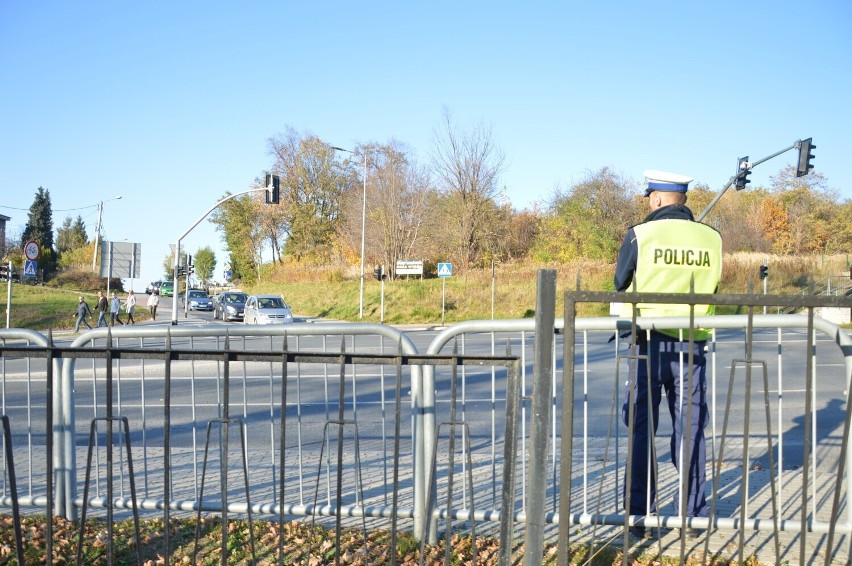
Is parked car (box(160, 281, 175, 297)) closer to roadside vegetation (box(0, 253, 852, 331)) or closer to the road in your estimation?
roadside vegetation (box(0, 253, 852, 331))

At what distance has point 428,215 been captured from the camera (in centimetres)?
5034

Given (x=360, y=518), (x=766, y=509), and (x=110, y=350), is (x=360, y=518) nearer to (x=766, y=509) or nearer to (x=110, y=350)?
(x=110, y=350)

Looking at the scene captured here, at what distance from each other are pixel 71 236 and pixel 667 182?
10711cm

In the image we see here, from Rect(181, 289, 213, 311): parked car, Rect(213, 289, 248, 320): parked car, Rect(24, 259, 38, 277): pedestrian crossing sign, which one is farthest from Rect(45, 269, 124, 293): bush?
Rect(24, 259, 38, 277): pedestrian crossing sign

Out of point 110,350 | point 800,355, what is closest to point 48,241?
point 800,355

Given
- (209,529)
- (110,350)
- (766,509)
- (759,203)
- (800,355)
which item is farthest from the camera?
(759,203)

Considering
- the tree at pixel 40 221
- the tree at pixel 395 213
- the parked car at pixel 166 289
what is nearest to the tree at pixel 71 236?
the tree at pixel 40 221

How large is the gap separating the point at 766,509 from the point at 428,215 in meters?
45.7

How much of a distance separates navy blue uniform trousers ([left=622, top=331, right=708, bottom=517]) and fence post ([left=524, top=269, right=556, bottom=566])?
108 cm

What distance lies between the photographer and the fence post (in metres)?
3.24

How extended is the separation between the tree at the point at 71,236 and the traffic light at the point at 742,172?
89.0 meters

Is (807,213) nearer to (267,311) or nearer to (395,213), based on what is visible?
(395,213)

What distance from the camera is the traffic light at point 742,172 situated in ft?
76.0

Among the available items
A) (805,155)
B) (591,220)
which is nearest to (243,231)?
(591,220)
